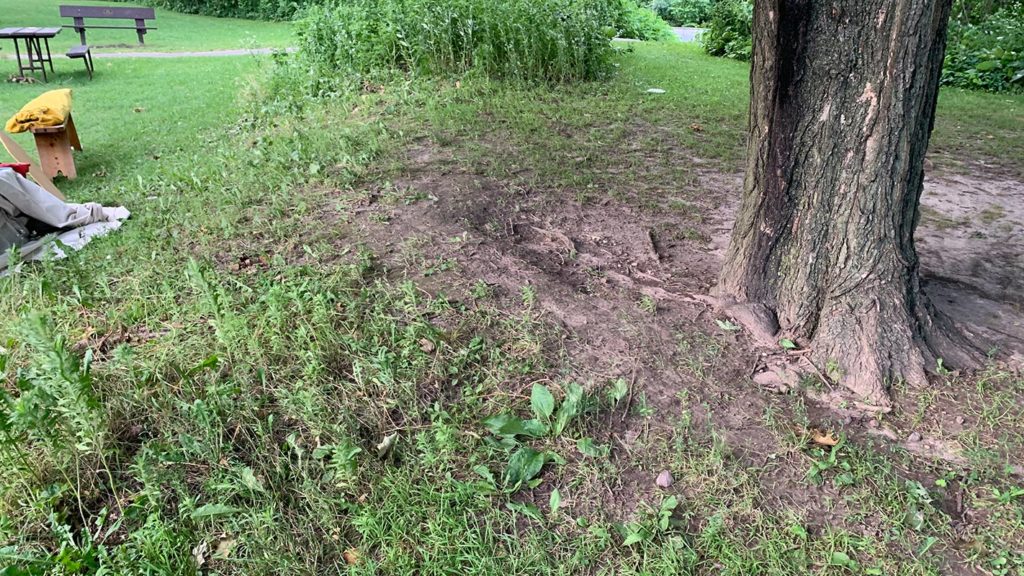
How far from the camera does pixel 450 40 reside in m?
7.78

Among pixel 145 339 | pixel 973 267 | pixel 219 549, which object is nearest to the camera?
pixel 219 549

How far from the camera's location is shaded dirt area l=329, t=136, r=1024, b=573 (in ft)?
8.25

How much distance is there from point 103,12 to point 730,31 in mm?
14078

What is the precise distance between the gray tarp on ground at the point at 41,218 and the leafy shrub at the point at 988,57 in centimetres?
1121

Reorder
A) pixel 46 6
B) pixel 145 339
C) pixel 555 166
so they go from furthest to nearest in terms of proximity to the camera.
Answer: pixel 46 6, pixel 555 166, pixel 145 339

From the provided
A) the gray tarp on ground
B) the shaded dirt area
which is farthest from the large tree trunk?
the gray tarp on ground

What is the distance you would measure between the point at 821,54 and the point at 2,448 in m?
3.44

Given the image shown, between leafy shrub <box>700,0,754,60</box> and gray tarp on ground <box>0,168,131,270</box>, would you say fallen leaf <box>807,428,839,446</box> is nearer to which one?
gray tarp on ground <box>0,168,131,270</box>

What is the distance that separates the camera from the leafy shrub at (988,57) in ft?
31.5

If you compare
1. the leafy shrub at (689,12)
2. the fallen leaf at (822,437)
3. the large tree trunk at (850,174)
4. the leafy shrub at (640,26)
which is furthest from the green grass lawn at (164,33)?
the leafy shrub at (689,12)

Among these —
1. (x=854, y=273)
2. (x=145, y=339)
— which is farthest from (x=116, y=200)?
(x=854, y=273)

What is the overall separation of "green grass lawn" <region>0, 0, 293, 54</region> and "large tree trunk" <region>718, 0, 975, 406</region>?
12.1 meters

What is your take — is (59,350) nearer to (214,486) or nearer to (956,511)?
(214,486)

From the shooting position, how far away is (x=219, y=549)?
2.15 m
